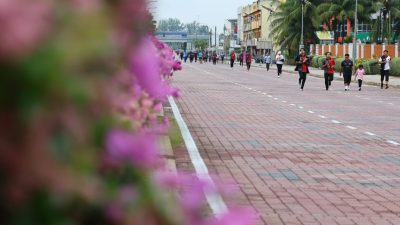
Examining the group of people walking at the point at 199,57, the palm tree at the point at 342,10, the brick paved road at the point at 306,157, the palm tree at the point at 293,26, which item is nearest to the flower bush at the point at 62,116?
the brick paved road at the point at 306,157

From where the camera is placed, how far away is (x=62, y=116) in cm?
117

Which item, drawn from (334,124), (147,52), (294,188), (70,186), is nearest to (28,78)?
(70,186)

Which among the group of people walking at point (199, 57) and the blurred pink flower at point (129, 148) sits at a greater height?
the blurred pink flower at point (129, 148)

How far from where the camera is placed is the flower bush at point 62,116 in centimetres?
110

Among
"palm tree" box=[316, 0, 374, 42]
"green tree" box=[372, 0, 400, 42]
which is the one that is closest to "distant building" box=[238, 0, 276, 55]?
"palm tree" box=[316, 0, 374, 42]

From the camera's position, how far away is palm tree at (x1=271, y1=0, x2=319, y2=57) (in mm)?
94688

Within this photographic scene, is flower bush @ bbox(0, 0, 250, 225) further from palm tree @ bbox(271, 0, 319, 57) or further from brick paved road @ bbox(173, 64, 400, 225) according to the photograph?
palm tree @ bbox(271, 0, 319, 57)

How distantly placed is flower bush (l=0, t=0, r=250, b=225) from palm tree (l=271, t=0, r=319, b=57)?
9395 cm

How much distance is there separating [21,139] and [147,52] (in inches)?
18.2

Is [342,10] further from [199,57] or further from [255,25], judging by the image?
[255,25]

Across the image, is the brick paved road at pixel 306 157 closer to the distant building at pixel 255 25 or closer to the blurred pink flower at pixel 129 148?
the blurred pink flower at pixel 129 148

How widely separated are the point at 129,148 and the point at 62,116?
8.8 inches

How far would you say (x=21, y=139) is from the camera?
44.3 inches

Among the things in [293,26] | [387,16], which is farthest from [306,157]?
[293,26]
